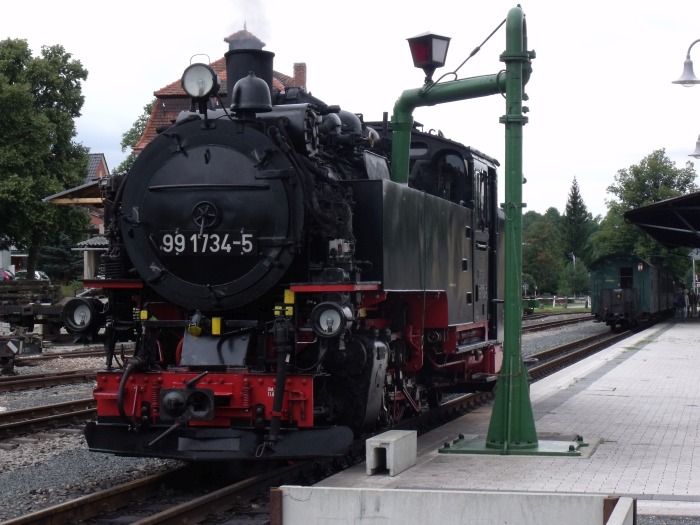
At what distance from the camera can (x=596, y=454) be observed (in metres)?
8.53

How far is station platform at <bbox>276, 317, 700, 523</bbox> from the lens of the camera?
7051 millimetres

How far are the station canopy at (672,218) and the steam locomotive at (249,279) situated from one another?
72.5ft

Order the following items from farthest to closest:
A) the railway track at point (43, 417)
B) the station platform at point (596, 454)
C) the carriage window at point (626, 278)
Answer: the carriage window at point (626, 278), the railway track at point (43, 417), the station platform at point (596, 454)

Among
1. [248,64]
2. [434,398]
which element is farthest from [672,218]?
[248,64]

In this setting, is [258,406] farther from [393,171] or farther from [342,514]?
[393,171]

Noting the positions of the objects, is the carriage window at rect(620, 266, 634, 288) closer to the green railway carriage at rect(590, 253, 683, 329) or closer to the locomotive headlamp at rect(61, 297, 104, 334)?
the green railway carriage at rect(590, 253, 683, 329)

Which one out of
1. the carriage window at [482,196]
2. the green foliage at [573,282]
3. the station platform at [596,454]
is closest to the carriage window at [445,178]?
the carriage window at [482,196]

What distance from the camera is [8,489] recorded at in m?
7.61

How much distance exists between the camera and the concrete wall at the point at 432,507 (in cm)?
515

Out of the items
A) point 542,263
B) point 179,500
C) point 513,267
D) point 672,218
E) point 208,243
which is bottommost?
point 179,500

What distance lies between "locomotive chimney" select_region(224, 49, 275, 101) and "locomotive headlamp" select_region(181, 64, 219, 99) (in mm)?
501

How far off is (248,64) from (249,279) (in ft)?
6.29

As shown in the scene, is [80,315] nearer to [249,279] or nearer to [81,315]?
[81,315]

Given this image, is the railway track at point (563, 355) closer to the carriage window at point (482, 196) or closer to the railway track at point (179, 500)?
the carriage window at point (482, 196)
